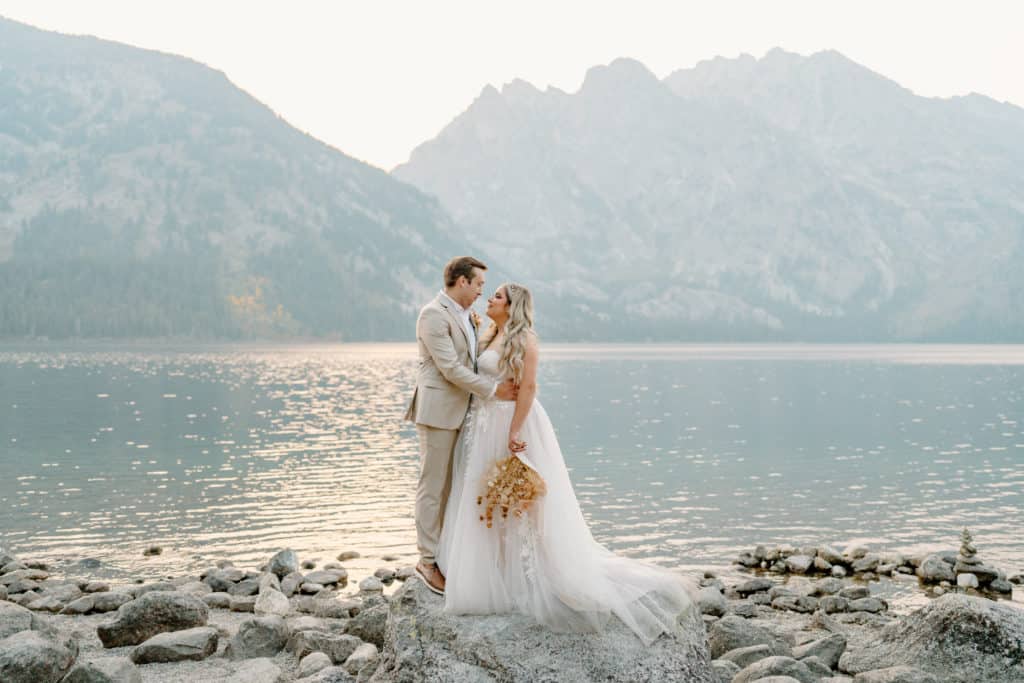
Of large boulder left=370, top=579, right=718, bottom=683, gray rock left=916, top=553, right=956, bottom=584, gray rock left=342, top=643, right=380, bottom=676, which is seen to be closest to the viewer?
large boulder left=370, top=579, right=718, bottom=683

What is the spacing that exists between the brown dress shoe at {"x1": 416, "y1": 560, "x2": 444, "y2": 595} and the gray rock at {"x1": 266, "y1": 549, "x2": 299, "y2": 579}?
11059mm

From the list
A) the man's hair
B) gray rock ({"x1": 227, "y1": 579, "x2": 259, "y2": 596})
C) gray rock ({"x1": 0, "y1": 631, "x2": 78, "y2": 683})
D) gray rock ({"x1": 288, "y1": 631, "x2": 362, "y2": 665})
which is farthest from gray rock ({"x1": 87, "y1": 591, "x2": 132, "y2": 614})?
the man's hair

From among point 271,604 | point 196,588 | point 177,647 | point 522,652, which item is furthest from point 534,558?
point 196,588

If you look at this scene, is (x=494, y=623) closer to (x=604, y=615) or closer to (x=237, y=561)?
(x=604, y=615)

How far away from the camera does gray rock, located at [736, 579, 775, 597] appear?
20.0 m

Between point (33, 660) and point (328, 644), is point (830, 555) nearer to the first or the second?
point (328, 644)

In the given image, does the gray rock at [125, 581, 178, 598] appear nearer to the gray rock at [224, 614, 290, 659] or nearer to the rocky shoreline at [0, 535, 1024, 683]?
the rocky shoreline at [0, 535, 1024, 683]

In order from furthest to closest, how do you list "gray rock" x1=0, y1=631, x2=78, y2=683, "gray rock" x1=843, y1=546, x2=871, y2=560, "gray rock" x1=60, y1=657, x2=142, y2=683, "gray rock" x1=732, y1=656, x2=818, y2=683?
"gray rock" x1=843, y1=546, x2=871, y2=560 < "gray rock" x1=732, y1=656, x2=818, y2=683 < "gray rock" x1=60, y1=657, x2=142, y2=683 < "gray rock" x1=0, y1=631, x2=78, y2=683

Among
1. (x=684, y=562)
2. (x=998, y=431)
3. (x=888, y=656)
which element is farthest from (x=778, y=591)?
(x=998, y=431)

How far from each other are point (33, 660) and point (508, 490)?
5.90 m

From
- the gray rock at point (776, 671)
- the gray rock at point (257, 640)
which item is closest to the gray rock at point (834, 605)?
the gray rock at point (776, 671)

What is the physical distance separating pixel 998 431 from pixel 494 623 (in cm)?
5952

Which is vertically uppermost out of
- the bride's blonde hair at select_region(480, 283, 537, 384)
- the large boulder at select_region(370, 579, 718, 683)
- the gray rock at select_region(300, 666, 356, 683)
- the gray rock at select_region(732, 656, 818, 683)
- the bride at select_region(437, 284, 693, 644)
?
the bride's blonde hair at select_region(480, 283, 537, 384)

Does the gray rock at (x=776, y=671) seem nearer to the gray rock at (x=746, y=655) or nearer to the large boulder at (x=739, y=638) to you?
the gray rock at (x=746, y=655)
